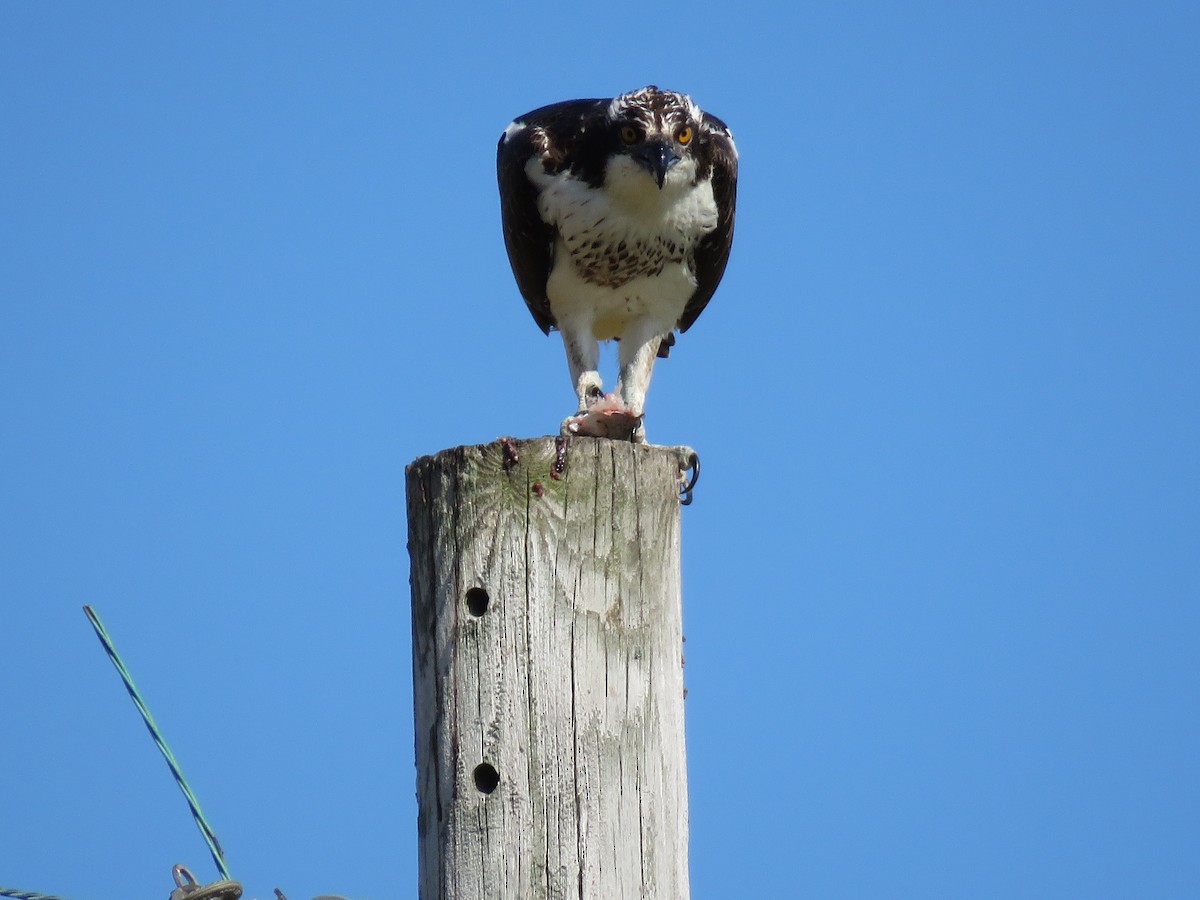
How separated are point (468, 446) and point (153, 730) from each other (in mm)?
Result: 919

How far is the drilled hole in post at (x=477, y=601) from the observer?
324 centimetres

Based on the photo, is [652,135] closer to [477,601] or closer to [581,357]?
[581,357]

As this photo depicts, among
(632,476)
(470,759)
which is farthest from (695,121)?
(470,759)

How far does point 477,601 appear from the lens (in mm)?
3254

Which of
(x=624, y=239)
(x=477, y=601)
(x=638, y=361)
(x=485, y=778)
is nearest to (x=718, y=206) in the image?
(x=624, y=239)

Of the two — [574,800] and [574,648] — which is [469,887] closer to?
[574,800]

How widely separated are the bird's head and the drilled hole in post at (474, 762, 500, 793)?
3.53 metres

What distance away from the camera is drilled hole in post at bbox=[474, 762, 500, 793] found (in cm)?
314

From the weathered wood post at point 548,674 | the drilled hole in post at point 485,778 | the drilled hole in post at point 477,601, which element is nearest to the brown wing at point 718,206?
the weathered wood post at point 548,674

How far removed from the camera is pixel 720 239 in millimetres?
6715

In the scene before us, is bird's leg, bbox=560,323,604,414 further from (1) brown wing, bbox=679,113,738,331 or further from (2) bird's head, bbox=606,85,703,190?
(2) bird's head, bbox=606,85,703,190

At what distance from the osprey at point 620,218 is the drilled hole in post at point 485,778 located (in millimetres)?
2996

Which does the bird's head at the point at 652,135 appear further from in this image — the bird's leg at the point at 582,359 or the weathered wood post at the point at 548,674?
the weathered wood post at the point at 548,674

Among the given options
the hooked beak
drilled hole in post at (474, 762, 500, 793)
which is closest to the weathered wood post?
drilled hole in post at (474, 762, 500, 793)
